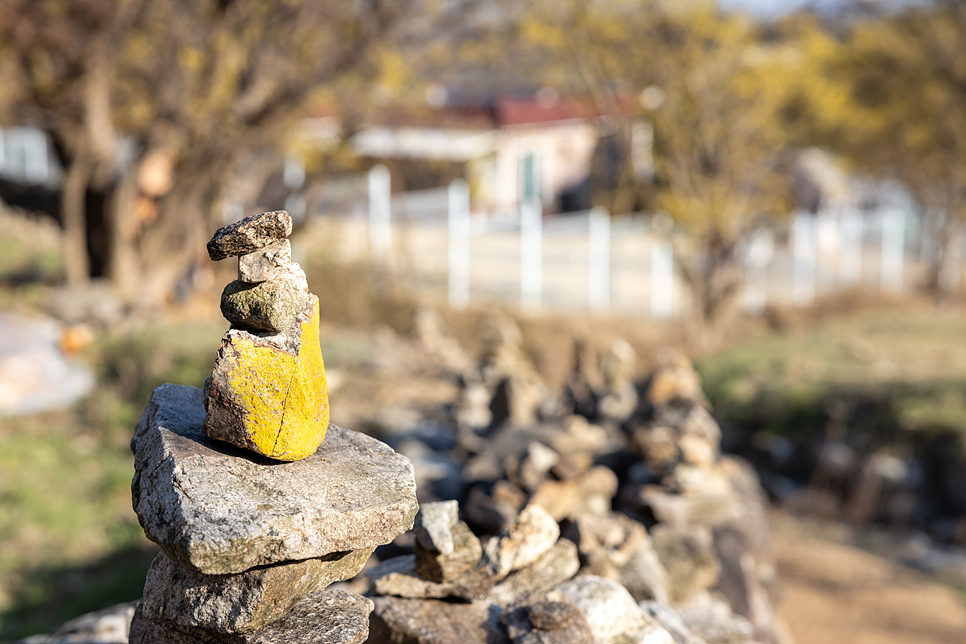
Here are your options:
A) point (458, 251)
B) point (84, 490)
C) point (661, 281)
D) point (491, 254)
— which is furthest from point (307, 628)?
point (661, 281)

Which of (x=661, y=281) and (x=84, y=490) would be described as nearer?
(x=84, y=490)

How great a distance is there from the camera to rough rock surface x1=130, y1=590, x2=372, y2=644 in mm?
1900

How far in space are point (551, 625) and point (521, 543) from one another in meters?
0.47

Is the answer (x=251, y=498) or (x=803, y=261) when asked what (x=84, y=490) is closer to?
(x=251, y=498)

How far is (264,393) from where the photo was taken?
190cm

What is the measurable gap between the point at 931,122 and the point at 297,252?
11572 millimetres

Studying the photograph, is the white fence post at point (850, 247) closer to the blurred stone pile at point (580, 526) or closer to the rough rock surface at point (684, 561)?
the blurred stone pile at point (580, 526)

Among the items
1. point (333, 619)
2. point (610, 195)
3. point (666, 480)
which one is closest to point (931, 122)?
point (610, 195)

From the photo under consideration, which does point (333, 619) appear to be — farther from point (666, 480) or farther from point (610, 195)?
point (610, 195)

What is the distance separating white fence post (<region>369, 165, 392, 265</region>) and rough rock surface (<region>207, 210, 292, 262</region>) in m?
10.4

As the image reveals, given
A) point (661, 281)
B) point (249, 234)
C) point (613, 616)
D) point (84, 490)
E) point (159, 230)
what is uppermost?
point (159, 230)

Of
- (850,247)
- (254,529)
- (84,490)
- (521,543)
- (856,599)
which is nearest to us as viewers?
(254,529)

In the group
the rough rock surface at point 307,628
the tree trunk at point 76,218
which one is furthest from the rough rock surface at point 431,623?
the tree trunk at point 76,218

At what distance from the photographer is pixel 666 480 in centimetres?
400
